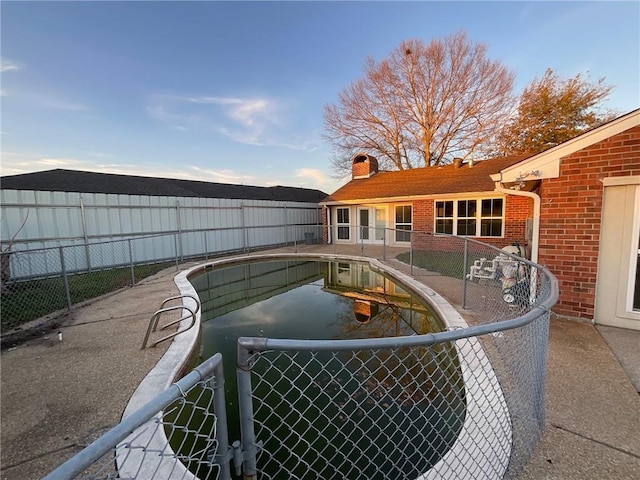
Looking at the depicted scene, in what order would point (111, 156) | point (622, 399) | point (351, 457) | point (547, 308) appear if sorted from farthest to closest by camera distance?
1. point (111, 156)
2. point (622, 399)
3. point (351, 457)
4. point (547, 308)

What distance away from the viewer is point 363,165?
56.2ft

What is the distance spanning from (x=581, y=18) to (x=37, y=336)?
14.0 metres

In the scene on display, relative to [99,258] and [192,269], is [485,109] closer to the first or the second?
[192,269]

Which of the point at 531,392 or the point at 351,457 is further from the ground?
the point at 531,392

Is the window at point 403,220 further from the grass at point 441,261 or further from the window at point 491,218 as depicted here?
the window at point 491,218

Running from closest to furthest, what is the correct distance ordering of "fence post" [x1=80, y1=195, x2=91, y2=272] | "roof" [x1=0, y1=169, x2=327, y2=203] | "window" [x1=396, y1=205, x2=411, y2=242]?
"fence post" [x1=80, y1=195, x2=91, y2=272], "roof" [x1=0, y1=169, x2=327, y2=203], "window" [x1=396, y1=205, x2=411, y2=242]

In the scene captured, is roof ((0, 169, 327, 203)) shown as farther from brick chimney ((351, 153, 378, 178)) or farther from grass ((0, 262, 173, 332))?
brick chimney ((351, 153, 378, 178))

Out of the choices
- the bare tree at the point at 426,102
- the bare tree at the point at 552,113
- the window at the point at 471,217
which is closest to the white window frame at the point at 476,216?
the window at the point at 471,217

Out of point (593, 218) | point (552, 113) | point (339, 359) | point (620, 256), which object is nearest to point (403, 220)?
point (593, 218)

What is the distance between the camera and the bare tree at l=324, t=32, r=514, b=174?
58.4 ft

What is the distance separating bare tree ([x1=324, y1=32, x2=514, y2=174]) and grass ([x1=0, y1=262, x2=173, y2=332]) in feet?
56.2

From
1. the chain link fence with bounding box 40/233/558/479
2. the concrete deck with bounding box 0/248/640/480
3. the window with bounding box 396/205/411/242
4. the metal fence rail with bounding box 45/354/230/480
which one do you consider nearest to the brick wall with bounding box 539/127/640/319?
the concrete deck with bounding box 0/248/640/480

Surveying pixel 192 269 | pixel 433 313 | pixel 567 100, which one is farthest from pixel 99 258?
pixel 567 100

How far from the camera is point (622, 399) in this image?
257 centimetres
